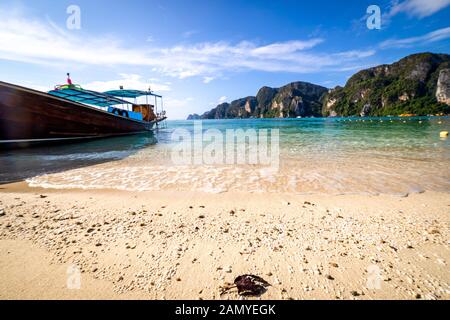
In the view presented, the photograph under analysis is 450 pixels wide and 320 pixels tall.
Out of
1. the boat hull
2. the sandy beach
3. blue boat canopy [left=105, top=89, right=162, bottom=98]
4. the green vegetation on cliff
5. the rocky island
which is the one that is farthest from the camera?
the green vegetation on cliff

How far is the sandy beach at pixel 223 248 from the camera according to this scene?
2154 millimetres

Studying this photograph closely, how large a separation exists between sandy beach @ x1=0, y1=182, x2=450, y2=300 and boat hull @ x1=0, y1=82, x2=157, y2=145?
14.6 m

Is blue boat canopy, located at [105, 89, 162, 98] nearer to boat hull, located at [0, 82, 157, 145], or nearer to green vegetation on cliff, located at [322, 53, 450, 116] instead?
boat hull, located at [0, 82, 157, 145]

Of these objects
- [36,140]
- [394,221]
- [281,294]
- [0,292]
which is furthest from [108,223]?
[36,140]

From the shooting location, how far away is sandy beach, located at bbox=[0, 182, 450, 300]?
215 cm

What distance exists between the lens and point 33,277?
2.33 m

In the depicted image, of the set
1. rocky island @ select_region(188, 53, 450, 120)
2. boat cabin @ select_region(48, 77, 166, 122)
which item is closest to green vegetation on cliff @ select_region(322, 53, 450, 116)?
rocky island @ select_region(188, 53, 450, 120)

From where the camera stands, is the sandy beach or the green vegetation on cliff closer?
the sandy beach

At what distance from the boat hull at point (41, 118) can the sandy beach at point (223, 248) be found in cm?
1459

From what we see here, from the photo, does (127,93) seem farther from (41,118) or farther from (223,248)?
(223,248)

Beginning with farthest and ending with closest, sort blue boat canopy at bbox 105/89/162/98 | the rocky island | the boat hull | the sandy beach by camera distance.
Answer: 1. the rocky island
2. blue boat canopy at bbox 105/89/162/98
3. the boat hull
4. the sandy beach

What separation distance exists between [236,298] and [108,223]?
111 inches
